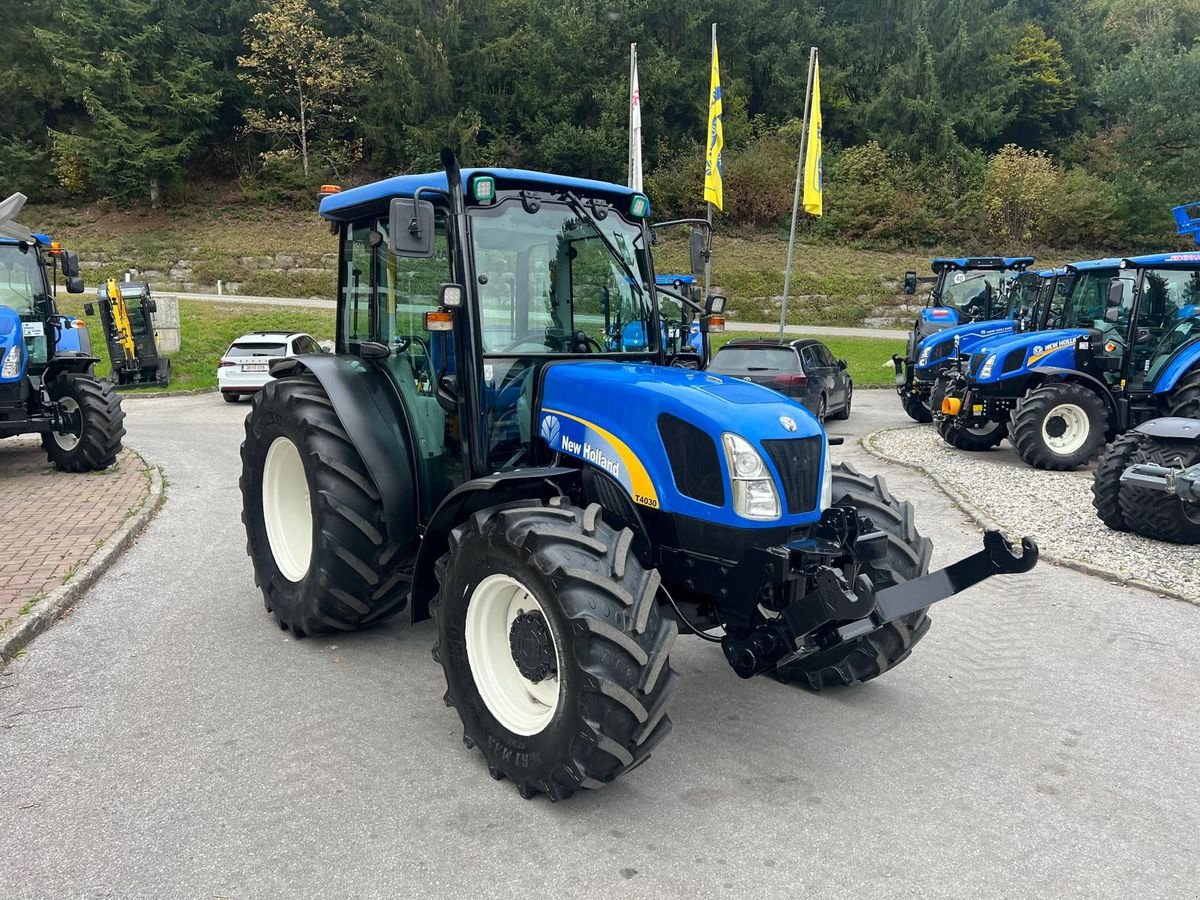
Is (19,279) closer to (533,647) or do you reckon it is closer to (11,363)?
(11,363)

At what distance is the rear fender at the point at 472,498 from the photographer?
377 centimetres

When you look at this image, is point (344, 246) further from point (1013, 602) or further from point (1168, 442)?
point (1168, 442)

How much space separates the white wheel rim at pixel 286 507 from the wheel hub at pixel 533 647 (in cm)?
240

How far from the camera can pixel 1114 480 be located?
7.55 m

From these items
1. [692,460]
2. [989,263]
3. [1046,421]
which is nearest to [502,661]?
[692,460]

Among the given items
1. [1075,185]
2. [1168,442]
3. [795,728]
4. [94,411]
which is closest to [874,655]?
[795,728]

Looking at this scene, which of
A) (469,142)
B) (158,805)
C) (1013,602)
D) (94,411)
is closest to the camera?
(158,805)

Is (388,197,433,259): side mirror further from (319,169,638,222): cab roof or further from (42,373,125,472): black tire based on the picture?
(42,373,125,472): black tire

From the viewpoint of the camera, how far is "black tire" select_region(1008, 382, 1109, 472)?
35.6 feet

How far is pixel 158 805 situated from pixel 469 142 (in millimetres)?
43840

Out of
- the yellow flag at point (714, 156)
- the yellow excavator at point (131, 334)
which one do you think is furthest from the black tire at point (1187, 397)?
the yellow excavator at point (131, 334)

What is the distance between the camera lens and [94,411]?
31.8ft

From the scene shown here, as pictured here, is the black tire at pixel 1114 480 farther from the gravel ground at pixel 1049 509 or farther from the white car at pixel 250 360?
the white car at pixel 250 360

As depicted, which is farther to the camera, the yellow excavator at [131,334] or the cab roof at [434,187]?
the yellow excavator at [131,334]
